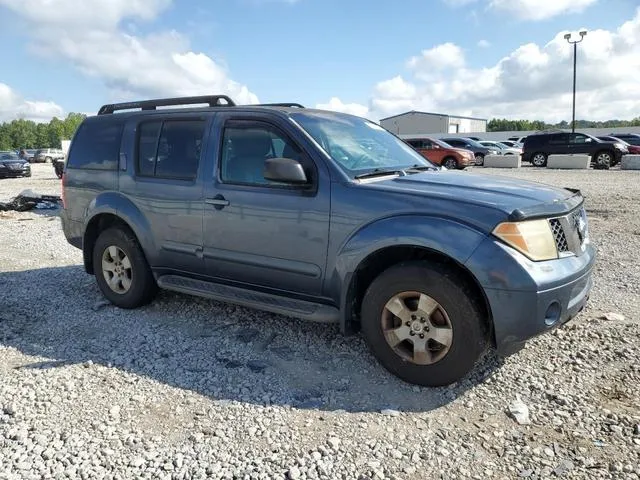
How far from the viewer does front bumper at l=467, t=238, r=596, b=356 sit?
121 inches

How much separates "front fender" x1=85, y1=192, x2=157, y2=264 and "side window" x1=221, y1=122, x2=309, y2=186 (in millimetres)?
1025

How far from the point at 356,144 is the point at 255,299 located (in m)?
1.49

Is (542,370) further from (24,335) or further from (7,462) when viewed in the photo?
(24,335)

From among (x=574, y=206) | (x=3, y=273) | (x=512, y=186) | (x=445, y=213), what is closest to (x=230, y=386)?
(x=445, y=213)

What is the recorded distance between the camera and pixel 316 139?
4.00 meters

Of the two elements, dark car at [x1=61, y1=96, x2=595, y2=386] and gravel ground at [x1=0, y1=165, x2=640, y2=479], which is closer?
gravel ground at [x1=0, y1=165, x2=640, y2=479]

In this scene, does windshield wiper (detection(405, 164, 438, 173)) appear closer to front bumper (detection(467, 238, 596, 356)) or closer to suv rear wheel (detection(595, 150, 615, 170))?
front bumper (detection(467, 238, 596, 356))

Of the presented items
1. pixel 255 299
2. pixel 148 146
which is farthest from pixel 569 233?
pixel 148 146

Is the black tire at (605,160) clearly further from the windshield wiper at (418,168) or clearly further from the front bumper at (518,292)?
the front bumper at (518,292)

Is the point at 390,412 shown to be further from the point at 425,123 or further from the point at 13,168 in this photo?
the point at 425,123

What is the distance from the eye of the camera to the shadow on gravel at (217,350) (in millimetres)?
3447

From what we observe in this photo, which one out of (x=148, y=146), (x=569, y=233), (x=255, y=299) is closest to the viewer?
(x=569, y=233)

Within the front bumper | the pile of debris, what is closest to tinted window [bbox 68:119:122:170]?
the front bumper

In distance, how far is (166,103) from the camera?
16.6ft
